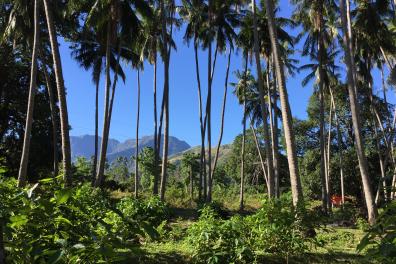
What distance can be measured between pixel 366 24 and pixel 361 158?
556 inches

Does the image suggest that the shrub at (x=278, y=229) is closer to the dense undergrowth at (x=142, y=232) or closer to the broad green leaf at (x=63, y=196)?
the dense undergrowth at (x=142, y=232)

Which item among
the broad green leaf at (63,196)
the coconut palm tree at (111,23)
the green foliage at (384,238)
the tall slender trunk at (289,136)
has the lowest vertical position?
the green foliage at (384,238)

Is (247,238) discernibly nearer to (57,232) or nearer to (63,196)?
(57,232)

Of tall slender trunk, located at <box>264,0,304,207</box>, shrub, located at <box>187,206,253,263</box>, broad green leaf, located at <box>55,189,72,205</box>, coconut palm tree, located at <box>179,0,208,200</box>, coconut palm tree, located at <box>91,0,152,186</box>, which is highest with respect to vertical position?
coconut palm tree, located at <box>179,0,208,200</box>

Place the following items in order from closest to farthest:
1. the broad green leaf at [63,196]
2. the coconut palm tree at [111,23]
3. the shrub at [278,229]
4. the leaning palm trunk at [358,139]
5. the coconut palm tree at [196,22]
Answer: the broad green leaf at [63,196], the shrub at [278,229], the leaning palm trunk at [358,139], the coconut palm tree at [111,23], the coconut palm tree at [196,22]

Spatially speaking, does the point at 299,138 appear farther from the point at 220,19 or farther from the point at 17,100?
the point at 17,100

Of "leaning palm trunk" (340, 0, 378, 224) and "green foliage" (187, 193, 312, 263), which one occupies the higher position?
"leaning palm trunk" (340, 0, 378, 224)

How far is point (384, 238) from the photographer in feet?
5.70

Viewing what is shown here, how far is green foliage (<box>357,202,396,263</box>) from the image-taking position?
163 cm

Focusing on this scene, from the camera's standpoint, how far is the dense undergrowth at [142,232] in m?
1.65

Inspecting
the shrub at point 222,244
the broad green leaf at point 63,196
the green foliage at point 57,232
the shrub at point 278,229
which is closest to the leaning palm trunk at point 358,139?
the shrub at point 278,229

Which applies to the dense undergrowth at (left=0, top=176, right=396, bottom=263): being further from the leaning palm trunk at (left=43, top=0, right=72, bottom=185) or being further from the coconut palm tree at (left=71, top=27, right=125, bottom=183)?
the coconut palm tree at (left=71, top=27, right=125, bottom=183)

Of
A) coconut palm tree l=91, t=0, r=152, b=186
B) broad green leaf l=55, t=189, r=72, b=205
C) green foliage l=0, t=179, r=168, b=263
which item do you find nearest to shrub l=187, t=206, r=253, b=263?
green foliage l=0, t=179, r=168, b=263

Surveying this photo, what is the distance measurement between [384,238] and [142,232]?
98 cm
